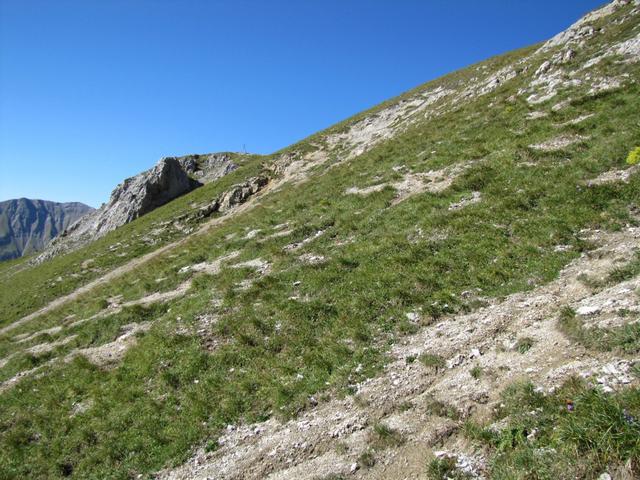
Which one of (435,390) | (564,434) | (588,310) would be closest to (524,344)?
(588,310)

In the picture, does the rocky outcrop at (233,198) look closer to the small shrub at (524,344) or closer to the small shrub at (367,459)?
the small shrub at (524,344)

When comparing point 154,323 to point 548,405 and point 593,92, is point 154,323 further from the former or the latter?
point 593,92

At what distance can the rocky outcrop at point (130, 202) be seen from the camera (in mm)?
68881

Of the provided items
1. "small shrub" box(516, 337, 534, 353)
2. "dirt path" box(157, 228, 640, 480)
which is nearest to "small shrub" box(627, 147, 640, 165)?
"dirt path" box(157, 228, 640, 480)

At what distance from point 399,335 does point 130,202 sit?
68.9 meters

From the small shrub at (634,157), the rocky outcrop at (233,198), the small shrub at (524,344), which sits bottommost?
the small shrub at (524,344)

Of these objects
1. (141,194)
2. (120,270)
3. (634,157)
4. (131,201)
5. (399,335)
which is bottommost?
(399,335)

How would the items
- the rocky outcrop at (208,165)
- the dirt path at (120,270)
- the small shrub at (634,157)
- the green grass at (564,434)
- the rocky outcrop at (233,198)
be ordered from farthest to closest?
the rocky outcrop at (208,165) → the rocky outcrop at (233,198) → the dirt path at (120,270) → the small shrub at (634,157) → the green grass at (564,434)

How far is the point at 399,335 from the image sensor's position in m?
13.1

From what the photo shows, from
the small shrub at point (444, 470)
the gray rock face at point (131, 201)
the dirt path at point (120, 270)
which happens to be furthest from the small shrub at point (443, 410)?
the gray rock face at point (131, 201)

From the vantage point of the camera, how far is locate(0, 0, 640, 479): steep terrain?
8.16 meters

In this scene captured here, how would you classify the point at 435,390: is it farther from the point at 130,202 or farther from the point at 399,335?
the point at 130,202

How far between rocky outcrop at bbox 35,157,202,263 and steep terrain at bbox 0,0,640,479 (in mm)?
43081

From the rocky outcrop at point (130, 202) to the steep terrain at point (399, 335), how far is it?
43081mm
